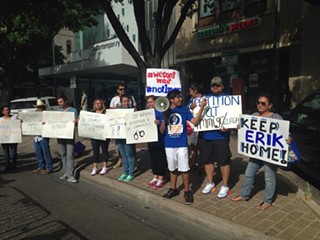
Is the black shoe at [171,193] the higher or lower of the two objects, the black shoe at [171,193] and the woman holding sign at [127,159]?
the lower

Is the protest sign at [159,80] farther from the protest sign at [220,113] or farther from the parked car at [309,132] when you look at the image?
the parked car at [309,132]

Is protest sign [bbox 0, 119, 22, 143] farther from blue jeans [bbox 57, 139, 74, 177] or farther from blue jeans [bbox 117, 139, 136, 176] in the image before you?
blue jeans [bbox 117, 139, 136, 176]

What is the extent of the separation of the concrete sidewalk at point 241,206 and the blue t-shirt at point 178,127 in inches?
37.4

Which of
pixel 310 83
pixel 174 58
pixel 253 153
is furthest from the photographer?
pixel 174 58

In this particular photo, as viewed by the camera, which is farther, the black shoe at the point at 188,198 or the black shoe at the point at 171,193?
the black shoe at the point at 171,193

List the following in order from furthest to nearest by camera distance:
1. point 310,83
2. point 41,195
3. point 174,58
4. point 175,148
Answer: point 174,58 < point 310,83 < point 41,195 < point 175,148

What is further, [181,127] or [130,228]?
[181,127]

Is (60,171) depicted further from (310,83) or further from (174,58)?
(174,58)

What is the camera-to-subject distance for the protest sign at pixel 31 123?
23.5ft

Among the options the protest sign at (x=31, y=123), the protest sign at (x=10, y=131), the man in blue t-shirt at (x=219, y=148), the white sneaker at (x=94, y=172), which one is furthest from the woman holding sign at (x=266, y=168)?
the protest sign at (x=10, y=131)

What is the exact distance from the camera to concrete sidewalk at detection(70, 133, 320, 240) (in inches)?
152

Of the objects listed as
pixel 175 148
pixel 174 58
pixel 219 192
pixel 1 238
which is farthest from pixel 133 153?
pixel 174 58

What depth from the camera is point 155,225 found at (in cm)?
433

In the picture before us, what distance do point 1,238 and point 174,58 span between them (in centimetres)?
1440
